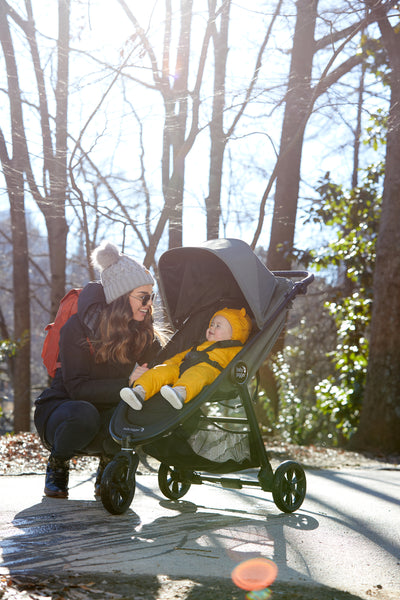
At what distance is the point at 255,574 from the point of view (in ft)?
9.00

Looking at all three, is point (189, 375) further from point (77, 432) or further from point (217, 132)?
point (217, 132)

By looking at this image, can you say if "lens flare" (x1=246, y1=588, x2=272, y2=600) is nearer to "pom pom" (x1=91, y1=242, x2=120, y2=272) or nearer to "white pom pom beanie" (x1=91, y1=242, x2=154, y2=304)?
"white pom pom beanie" (x1=91, y1=242, x2=154, y2=304)

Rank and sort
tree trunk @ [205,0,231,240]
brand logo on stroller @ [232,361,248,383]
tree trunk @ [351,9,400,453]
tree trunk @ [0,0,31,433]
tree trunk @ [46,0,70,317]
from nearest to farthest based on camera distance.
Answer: brand logo on stroller @ [232,361,248,383], tree trunk @ [46,0,70,317], tree trunk @ [205,0,231,240], tree trunk @ [351,9,400,453], tree trunk @ [0,0,31,433]

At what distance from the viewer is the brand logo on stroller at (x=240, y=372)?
147 inches

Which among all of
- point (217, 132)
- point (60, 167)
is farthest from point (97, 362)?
point (217, 132)

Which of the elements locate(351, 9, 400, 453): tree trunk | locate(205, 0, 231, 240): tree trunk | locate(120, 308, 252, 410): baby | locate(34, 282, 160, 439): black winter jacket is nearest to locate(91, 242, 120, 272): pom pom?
locate(34, 282, 160, 439): black winter jacket

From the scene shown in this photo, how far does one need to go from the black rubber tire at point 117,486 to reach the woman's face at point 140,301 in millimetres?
979

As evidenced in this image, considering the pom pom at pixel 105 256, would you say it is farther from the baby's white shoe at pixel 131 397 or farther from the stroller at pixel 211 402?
the baby's white shoe at pixel 131 397

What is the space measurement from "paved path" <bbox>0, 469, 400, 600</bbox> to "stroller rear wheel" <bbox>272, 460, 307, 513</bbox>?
0.07 meters

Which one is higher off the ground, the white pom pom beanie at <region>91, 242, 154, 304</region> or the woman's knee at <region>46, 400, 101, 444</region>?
the white pom pom beanie at <region>91, 242, 154, 304</region>

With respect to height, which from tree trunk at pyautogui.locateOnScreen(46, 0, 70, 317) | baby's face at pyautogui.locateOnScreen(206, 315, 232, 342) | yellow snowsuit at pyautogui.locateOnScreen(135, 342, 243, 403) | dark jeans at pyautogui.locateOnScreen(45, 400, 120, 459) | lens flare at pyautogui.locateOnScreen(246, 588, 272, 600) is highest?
tree trunk at pyautogui.locateOnScreen(46, 0, 70, 317)

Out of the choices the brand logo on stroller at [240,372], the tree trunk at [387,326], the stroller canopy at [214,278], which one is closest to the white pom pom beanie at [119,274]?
the stroller canopy at [214,278]

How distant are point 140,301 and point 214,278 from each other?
2.04ft

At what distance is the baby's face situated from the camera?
4102 millimetres
